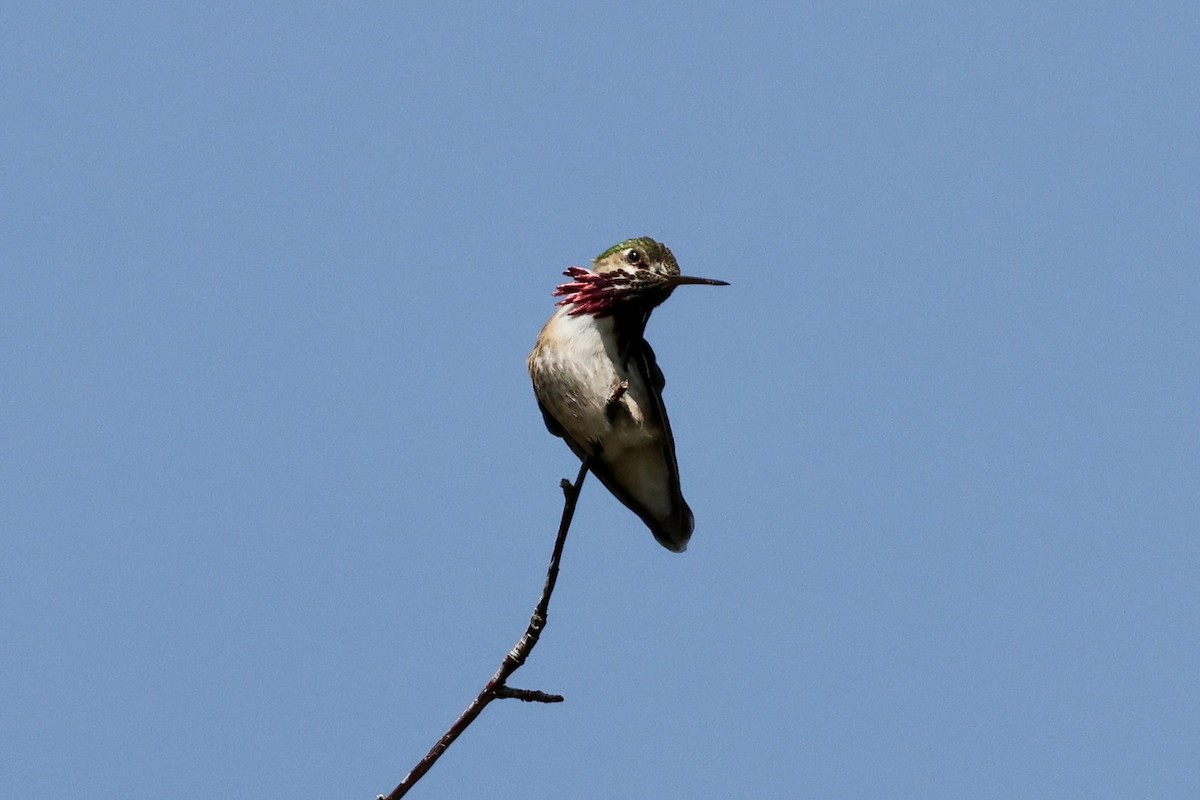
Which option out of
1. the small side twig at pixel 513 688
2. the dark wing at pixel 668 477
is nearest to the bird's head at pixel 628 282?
the dark wing at pixel 668 477

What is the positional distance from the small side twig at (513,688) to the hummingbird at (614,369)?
126cm

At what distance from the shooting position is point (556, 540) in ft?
18.5

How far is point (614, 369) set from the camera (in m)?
6.94

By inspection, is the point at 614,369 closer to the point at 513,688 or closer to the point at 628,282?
the point at 628,282

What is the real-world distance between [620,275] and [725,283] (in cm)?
63

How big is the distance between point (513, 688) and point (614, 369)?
2.03 meters

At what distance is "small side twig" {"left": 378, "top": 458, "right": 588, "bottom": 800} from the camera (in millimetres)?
5410

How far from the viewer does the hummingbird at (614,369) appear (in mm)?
6930

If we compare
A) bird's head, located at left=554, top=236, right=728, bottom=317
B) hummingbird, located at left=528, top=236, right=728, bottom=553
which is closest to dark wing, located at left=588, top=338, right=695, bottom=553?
hummingbird, located at left=528, top=236, right=728, bottom=553

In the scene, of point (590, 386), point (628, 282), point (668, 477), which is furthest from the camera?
point (668, 477)

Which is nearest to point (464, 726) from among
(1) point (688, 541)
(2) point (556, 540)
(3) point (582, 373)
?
(2) point (556, 540)

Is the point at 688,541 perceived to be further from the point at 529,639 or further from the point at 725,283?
the point at 529,639

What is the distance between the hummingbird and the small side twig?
126cm

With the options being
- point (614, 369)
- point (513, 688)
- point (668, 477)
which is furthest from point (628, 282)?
point (513, 688)
